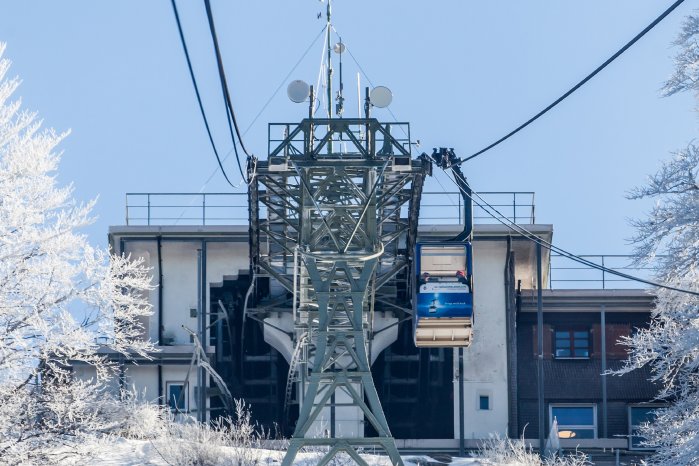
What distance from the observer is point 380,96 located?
33.7 meters

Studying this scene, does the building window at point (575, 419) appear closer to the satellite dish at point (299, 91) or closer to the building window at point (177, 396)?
the building window at point (177, 396)

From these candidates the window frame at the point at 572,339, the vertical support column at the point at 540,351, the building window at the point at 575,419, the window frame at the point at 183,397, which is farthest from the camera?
the window frame at the point at 572,339

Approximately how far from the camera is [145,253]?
4409 centimetres

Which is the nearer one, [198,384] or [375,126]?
[375,126]

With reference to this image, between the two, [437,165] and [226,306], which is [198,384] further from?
[437,165]

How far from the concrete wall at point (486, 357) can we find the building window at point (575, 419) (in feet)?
5.43

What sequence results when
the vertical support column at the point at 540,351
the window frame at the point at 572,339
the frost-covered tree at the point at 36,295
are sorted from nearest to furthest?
the frost-covered tree at the point at 36,295
the vertical support column at the point at 540,351
the window frame at the point at 572,339

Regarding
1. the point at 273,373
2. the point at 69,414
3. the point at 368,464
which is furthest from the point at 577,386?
the point at 69,414

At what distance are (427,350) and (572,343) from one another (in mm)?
4418

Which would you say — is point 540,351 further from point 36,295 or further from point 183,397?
point 36,295

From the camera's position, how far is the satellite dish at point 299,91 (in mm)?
34125

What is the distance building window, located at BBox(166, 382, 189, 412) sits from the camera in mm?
42094

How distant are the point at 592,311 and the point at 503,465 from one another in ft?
36.3

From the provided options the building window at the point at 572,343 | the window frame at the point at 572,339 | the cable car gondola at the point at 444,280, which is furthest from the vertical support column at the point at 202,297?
the building window at the point at 572,343
